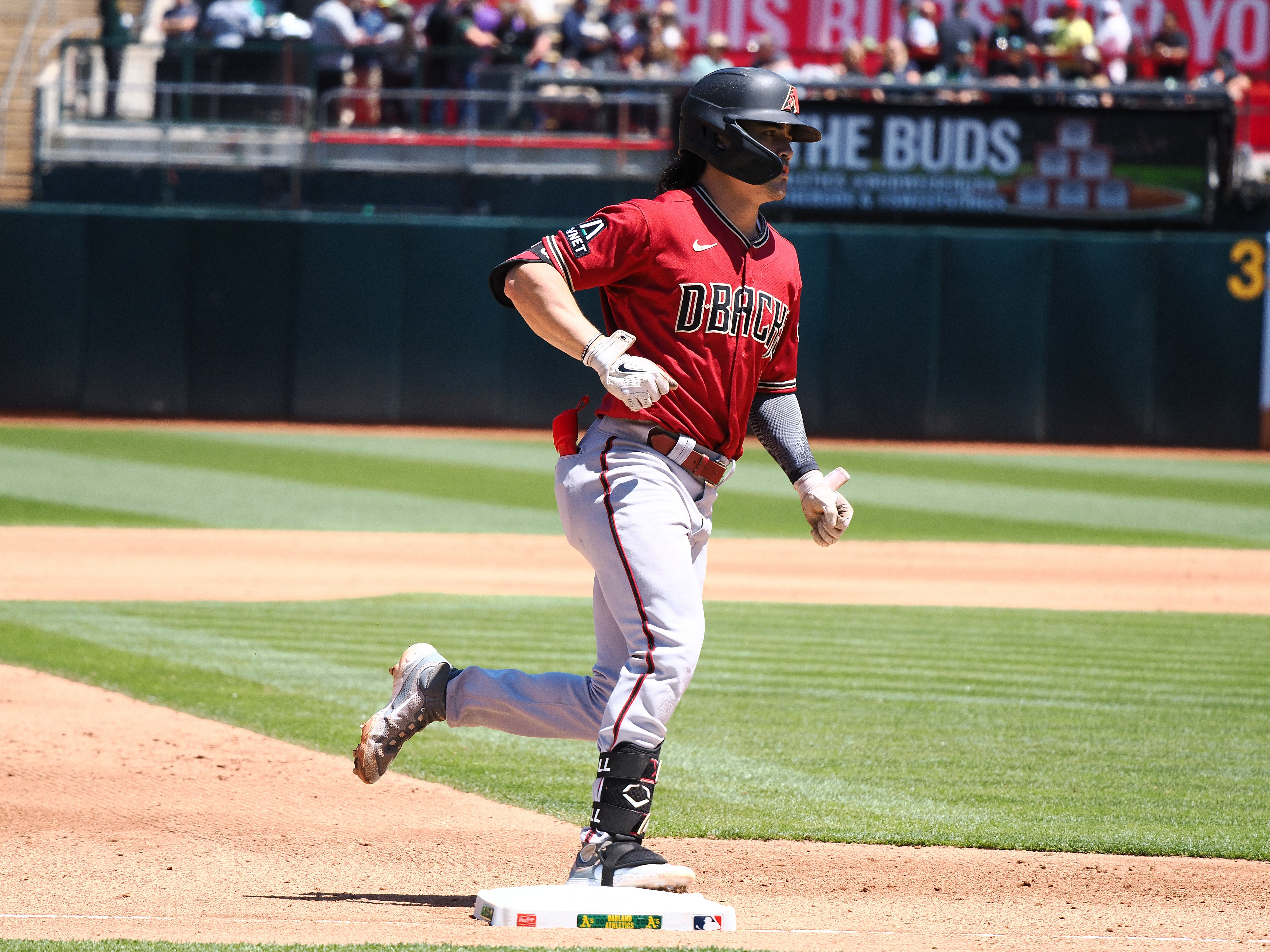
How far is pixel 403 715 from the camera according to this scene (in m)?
3.96

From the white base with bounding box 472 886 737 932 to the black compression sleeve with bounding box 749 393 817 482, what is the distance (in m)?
1.13

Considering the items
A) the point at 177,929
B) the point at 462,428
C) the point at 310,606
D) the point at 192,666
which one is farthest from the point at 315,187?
the point at 177,929

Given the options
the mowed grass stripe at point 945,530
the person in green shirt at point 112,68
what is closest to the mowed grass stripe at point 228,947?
the mowed grass stripe at point 945,530

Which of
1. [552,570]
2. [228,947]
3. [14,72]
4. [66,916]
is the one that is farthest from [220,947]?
[14,72]

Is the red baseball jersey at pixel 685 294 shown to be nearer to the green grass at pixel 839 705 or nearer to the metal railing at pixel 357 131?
the green grass at pixel 839 705

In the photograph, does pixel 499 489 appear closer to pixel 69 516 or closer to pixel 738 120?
pixel 69 516

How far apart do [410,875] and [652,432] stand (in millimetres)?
1335

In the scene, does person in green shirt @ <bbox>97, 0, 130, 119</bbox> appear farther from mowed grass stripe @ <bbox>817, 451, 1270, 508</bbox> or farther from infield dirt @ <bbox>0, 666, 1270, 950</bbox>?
infield dirt @ <bbox>0, 666, 1270, 950</bbox>

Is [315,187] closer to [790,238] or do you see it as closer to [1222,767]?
[790,238]

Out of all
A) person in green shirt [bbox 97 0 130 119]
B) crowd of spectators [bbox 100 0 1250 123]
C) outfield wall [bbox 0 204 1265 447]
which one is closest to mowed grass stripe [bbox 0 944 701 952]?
outfield wall [bbox 0 204 1265 447]

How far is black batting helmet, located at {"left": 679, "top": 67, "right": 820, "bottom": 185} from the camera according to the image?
3.82 m

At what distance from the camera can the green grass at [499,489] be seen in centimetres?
1290

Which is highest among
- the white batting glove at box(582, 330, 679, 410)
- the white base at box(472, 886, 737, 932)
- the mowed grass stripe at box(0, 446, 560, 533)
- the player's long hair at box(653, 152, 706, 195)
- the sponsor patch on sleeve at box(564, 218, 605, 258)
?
the player's long hair at box(653, 152, 706, 195)

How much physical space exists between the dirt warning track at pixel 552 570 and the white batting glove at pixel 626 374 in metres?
6.26
